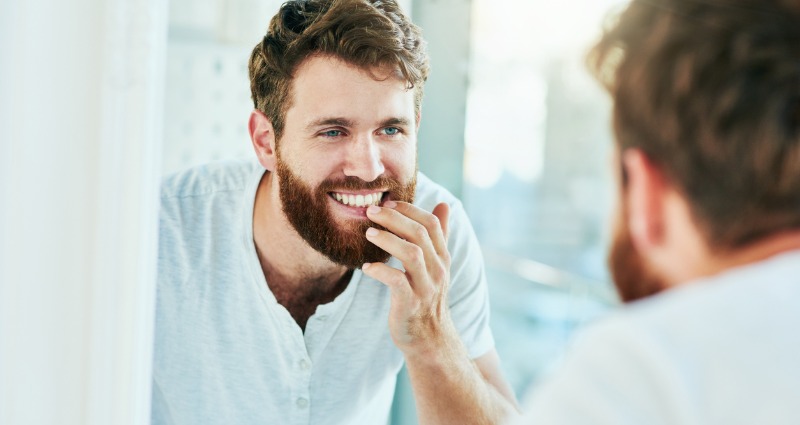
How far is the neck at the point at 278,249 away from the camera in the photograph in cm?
116

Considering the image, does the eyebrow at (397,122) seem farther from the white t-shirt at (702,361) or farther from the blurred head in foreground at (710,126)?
the white t-shirt at (702,361)

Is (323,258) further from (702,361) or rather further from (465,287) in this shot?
(702,361)

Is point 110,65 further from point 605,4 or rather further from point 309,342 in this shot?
point 605,4

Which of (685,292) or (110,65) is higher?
(110,65)

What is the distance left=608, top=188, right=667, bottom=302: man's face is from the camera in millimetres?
607

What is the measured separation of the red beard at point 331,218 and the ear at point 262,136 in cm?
2

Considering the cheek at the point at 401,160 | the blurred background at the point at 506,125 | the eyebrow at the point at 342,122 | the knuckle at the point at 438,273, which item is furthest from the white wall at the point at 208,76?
the knuckle at the point at 438,273

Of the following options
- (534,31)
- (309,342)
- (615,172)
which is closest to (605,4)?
(534,31)

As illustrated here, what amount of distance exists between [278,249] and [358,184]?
0.18 meters

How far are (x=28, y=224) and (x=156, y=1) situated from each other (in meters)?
0.26

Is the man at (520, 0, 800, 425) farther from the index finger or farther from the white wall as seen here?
the white wall

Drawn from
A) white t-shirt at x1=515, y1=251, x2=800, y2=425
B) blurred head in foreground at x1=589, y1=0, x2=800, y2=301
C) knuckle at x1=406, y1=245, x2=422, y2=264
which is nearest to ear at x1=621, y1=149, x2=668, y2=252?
blurred head in foreground at x1=589, y1=0, x2=800, y2=301

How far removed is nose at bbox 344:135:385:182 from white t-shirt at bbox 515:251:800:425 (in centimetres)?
63

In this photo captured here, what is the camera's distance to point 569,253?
1.73 metres
